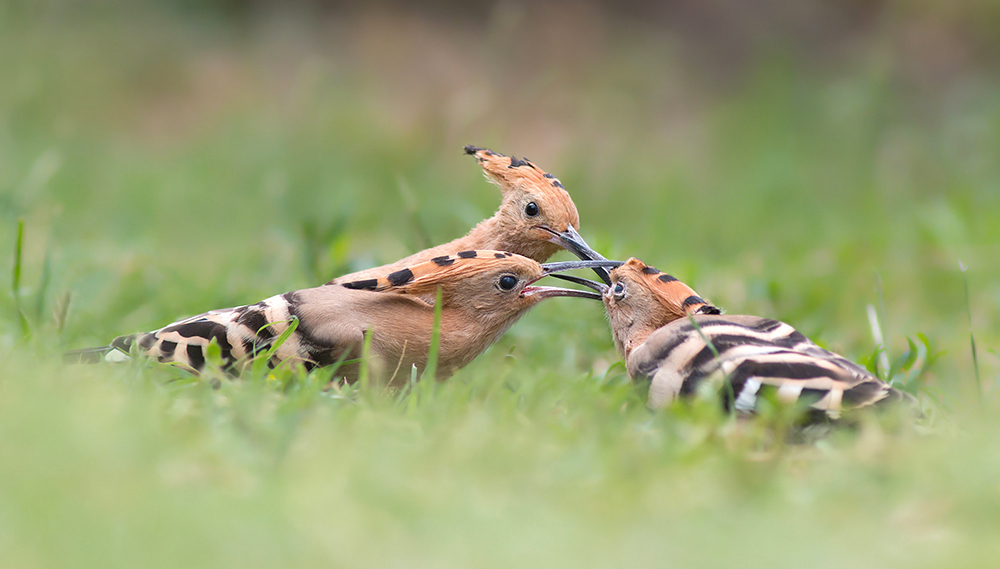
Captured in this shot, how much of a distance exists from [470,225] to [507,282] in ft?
5.21

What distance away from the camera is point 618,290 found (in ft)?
12.5

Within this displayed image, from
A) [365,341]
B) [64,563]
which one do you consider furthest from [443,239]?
[64,563]

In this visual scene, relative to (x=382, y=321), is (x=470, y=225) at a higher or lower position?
lower

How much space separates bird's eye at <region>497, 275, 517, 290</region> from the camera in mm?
3637

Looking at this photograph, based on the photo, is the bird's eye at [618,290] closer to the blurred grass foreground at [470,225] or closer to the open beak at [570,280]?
the open beak at [570,280]

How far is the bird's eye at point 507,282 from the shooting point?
3.64 metres

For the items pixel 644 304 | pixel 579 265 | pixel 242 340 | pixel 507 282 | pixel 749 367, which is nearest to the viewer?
pixel 749 367

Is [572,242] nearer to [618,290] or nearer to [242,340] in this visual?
[618,290]

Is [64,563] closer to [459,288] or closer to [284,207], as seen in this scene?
[459,288]

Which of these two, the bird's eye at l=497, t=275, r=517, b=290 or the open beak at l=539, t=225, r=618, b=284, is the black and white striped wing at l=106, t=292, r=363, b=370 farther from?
the open beak at l=539, t=225, r=618, b=284

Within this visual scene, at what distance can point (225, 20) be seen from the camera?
11.7 meters

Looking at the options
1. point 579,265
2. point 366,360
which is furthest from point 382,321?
point 579,265

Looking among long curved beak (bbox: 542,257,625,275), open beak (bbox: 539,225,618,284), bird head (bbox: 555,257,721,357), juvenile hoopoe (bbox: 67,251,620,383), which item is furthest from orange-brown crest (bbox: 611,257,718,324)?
open beak (bbox: 539,225,618,284)

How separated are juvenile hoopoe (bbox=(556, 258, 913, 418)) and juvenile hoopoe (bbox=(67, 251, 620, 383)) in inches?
11.2
